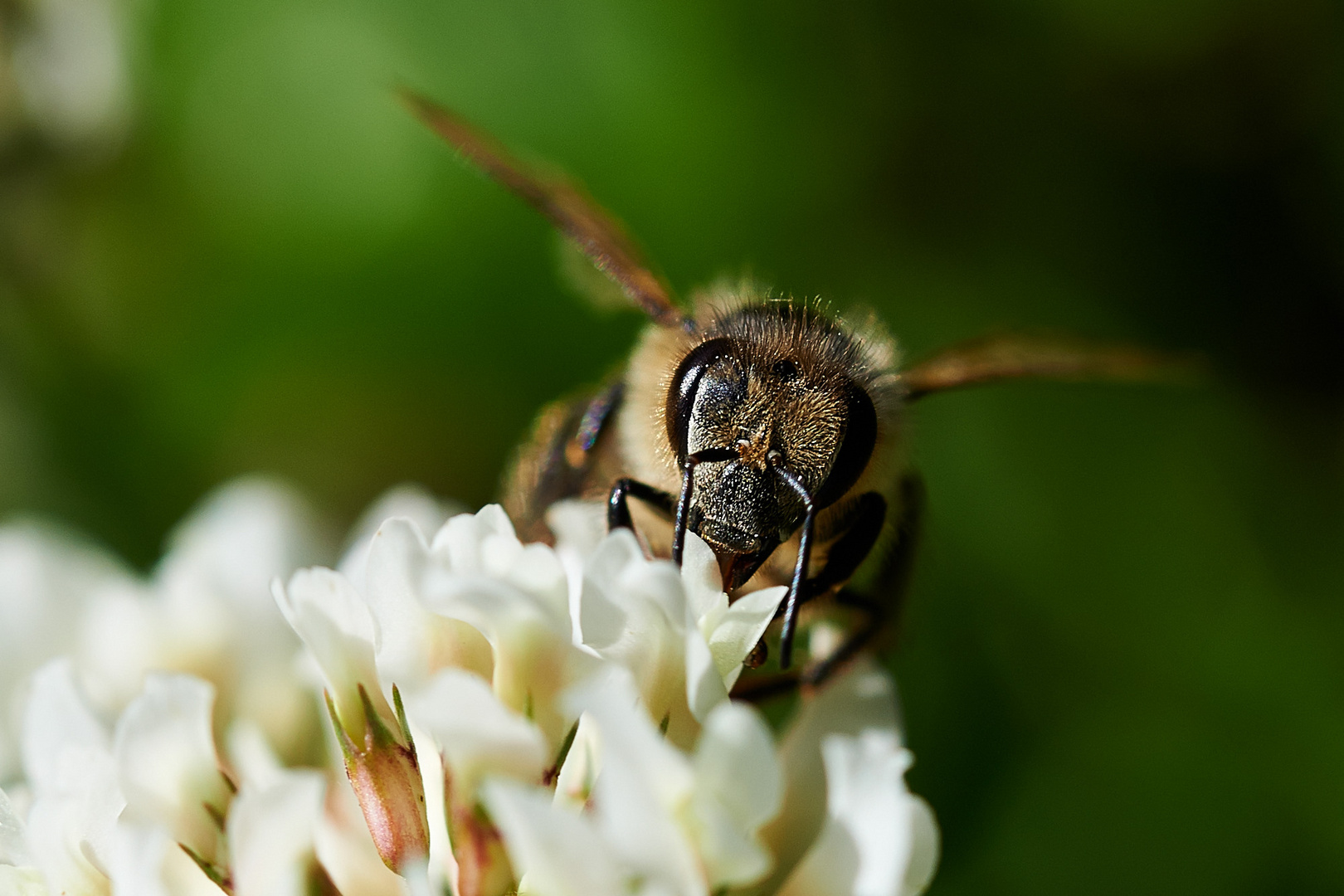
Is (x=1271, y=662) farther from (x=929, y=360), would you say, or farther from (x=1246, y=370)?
(x=929, y=360)

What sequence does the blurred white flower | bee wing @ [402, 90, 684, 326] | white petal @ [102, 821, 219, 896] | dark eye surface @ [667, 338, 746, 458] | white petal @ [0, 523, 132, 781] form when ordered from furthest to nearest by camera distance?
the blurred white flower → white petal @ [0, 523, 132, 781] → bee wing @ [402, 90, 684, 326] → dark eye surface @ [667, 338, 746, 458] → white petal @ [102, 821, 219, 896]

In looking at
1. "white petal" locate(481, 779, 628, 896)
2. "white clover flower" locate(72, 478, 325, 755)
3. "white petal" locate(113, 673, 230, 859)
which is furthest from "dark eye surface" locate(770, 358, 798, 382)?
"white clover flower" locate(72, 478, 325, 755)

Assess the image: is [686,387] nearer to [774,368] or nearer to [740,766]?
[774,368]

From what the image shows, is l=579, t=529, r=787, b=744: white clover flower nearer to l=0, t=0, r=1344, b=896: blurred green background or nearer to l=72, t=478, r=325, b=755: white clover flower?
l=72, t=478, r=325, b=755: white clover flower

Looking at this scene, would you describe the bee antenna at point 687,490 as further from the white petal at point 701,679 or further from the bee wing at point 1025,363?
the bee wing at point 1025,363

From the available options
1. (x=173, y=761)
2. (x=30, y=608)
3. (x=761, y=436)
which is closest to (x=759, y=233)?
(x=30, y=608)

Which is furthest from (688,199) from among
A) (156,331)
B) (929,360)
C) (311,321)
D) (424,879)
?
(424,879)
